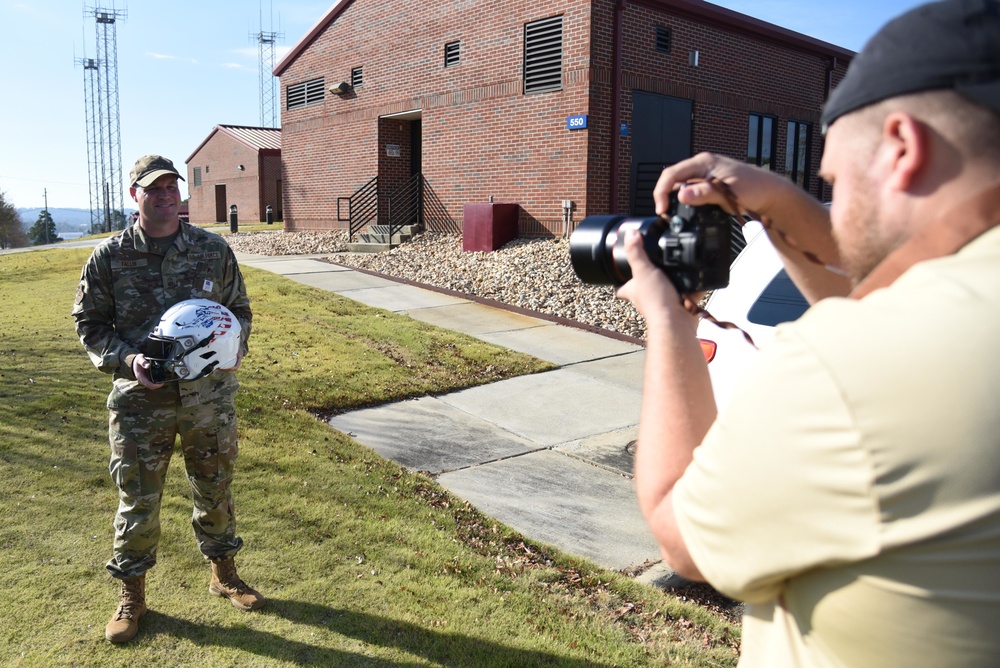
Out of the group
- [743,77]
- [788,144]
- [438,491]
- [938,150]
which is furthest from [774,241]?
[788,144]

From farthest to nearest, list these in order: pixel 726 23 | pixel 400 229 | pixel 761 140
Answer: pixel 400 229
pixel 761 140
pixel 726 23

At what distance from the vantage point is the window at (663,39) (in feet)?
50.4

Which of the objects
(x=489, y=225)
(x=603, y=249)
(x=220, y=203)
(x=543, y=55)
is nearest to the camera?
(x=603, y=249)

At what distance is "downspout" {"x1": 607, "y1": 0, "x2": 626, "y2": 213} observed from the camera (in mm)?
14461

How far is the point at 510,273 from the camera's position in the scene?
42.8 feet

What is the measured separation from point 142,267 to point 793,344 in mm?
3368

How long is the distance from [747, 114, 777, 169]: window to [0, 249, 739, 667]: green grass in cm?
1492

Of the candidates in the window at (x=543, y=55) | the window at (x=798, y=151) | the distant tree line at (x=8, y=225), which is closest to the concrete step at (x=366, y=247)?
the window at (x=543, y=55)

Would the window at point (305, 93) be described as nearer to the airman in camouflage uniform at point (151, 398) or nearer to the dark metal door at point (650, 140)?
the dark metal door at point (650, 140)

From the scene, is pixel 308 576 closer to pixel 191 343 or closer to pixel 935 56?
pixel 191 343

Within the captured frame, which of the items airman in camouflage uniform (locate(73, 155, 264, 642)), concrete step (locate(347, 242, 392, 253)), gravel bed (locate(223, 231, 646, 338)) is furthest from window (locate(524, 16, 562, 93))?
airman in camouflage uniform (locate(73, 155, 264, 642))

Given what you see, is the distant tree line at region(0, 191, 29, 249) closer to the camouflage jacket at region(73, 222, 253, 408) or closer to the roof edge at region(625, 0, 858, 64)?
the roof edge at region(625, 0, 858, 64)

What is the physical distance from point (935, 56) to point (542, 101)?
1480 centimetres

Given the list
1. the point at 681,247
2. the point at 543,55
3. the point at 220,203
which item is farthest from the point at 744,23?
the point at 220,203
